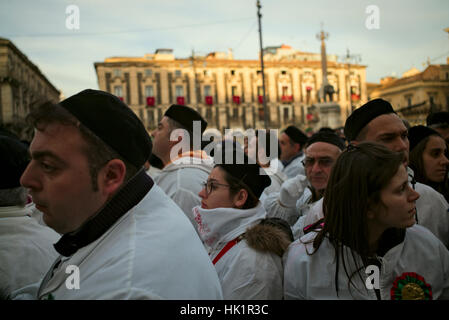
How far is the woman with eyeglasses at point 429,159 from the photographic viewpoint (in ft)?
11.1

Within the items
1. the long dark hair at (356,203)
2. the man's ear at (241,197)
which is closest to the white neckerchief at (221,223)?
the man's ear at (241,197)

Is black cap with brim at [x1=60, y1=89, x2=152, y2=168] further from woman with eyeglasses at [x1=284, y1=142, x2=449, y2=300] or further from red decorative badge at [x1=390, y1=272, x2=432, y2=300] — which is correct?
red decorative badge at [x1=390, y1=272, x2=432, y2=300]

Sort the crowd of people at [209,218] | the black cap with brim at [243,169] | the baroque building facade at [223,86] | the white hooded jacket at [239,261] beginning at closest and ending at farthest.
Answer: the crowd of people at [209,218], the white hooded jacket at [239,261], the black cap with brim at [243,169], the baroque building facade at [223,86]

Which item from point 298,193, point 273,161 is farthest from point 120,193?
point 273,161

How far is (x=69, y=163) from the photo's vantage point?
51.0 inches

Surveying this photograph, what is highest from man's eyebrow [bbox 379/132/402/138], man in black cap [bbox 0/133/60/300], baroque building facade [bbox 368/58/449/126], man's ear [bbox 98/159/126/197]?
baroque building facade [bbox 368/58/449/126]

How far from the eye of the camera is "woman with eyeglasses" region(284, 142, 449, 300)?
1.91 meters

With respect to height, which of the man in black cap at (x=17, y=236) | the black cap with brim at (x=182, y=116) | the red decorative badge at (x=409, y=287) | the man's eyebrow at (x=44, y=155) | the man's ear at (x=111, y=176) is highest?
the black cap with brim at (x=182, y=116)

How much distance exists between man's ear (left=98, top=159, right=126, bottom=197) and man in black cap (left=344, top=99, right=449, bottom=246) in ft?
6.57

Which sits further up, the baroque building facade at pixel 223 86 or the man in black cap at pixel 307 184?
the baroque building facade at pixel 223 86

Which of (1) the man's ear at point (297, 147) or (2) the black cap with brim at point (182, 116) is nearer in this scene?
(2) the black cap with brim at point (182, 116)

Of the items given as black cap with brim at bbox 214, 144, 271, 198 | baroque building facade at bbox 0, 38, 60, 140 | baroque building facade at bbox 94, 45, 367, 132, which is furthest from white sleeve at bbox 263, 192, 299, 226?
baroque building facade at bbox 94, 45, 367, 132

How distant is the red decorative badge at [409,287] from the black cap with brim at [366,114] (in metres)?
1.35

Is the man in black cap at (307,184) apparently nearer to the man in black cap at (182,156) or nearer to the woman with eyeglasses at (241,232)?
the woman with eyeglasses at (241,232)
